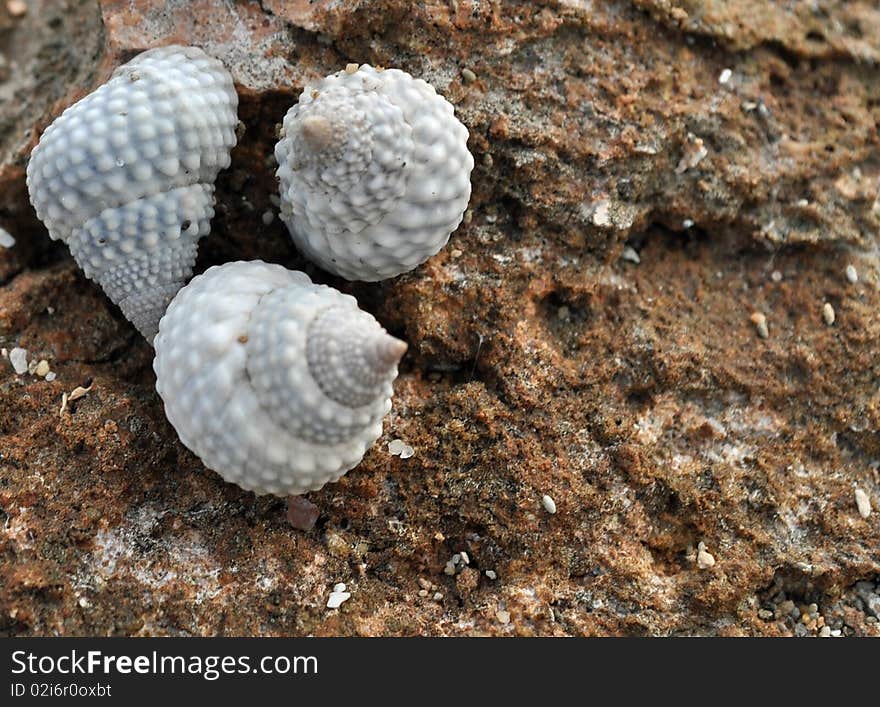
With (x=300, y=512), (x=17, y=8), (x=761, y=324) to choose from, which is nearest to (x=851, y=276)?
(x=761, y=324)

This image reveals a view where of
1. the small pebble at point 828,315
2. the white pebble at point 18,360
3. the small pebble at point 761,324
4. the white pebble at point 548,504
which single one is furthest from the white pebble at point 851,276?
the white pebble at point 18,360

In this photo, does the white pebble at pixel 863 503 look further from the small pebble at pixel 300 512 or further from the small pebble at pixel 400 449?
the small pebble at pixel 300 512

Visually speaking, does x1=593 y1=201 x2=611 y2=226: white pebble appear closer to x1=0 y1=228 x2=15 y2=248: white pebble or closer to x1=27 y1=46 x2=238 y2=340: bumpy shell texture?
x1=27 y1=46 x2=238 y2=340: bumpy shell texture

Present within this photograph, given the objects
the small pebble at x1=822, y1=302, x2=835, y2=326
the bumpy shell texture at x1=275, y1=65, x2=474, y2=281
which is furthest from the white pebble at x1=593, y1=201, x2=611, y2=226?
the small pebble at x1=822, y1=302, x2=835, y2=326

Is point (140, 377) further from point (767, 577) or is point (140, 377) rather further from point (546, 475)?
point (767, 577)

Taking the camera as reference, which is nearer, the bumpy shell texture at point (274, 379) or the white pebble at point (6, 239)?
the bumpy shell texture at point (274, 379)
